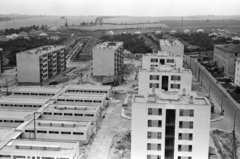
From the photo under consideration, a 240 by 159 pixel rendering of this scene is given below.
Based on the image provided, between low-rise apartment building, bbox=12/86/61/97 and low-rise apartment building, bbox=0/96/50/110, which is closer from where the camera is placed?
low-rise apartment building, bbox=0/96/50/110

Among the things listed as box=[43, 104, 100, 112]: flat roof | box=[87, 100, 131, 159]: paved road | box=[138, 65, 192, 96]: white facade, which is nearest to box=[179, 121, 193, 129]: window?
box=[87, 100, 131, 159]: paved road

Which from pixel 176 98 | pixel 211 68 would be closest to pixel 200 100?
pixel 176 98

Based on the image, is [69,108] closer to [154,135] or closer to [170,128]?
[154,135]

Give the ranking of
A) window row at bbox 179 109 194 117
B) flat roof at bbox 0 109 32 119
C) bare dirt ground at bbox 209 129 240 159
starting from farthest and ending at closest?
flat roof at bbox 0 109 32 119
bare dirt ground at bbox 209 129 240 159
window row at bbox 179 109 194 117

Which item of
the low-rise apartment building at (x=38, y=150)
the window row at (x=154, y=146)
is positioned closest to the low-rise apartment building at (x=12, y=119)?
the low-rise apartment building at (x=38, y=150)

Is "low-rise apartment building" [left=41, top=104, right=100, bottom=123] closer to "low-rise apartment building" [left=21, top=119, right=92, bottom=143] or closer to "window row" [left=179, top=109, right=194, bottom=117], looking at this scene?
"low-rise apartment building" [left=21, top=119, right=92, bottom=143]

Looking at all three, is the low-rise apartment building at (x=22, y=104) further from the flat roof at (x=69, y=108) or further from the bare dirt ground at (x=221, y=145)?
the bare dirt ground at (x=221, y=145)

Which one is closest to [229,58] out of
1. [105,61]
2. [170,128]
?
[105,61]
